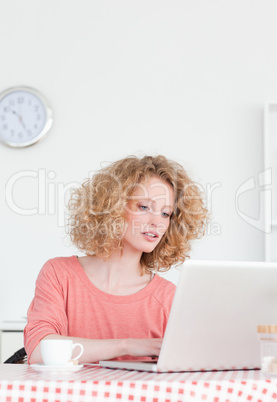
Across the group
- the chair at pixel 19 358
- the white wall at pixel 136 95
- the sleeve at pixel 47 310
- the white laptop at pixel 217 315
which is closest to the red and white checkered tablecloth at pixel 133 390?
the white laptop at pixel 217 315

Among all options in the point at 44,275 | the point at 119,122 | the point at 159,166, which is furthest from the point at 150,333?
the point at 119,122

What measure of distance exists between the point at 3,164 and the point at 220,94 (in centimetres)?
123

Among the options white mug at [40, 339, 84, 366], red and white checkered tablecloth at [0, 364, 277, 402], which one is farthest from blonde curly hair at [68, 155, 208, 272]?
red and white checkered tablecloth at [0, 364, 277, 402]

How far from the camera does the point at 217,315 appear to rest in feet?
3.87

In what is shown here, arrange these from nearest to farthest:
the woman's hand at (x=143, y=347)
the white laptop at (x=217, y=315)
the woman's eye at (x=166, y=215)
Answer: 1. the white laptop at (x=217, y=315)
2. the woman's hand at (x=143, y=347)
3. the woman's eye at (x=166, y=215)

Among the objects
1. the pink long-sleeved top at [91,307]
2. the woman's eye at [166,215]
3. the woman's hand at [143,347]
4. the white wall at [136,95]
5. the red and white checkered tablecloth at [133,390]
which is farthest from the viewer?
the white wall at [136,95]

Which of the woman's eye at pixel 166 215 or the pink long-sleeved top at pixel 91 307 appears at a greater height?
the woman's eye at pixel 166 215

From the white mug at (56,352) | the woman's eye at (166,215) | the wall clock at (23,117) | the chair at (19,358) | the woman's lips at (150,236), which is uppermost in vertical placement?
the wall clock at (23,117)

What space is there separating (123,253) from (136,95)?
5.19ft

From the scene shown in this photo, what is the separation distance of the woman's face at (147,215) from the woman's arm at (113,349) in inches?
18.9

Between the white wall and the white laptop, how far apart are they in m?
2.00

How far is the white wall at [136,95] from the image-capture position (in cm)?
326

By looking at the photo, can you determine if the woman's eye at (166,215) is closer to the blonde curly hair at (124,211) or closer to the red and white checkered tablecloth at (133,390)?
the blonde curly hair at (124,211)

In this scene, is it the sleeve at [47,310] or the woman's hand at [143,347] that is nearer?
the woman's hand at [143,347]
